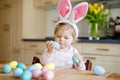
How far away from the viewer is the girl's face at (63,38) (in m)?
1.45

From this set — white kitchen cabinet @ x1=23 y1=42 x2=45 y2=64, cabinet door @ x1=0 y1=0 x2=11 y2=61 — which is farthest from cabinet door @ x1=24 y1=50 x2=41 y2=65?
cabinet door @ x1=0 y1=0 x2=11 y2=61

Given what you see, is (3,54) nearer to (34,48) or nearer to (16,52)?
(16,52)

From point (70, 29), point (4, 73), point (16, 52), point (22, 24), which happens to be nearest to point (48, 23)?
point (22, 24)

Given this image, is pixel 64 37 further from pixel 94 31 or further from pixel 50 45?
pixel 94 31

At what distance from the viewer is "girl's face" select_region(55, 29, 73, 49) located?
1451 mm

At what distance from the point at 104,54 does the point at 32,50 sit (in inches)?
50.0

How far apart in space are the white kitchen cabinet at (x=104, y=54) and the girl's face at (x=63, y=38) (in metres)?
1.19

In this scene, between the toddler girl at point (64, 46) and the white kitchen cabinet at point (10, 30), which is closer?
the toddler girl at point (64, 46)

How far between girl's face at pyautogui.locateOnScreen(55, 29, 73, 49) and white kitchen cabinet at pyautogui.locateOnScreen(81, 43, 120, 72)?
119 cm

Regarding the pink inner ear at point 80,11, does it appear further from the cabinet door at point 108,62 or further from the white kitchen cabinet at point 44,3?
the white kitchen cabinet at point 44,3

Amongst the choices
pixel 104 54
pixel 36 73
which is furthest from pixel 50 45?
pixel 104 54

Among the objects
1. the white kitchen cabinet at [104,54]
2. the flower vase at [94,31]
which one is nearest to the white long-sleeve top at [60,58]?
the white kitchen cabinet at [104,54]

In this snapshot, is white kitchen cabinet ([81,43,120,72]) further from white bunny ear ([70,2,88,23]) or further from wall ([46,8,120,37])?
white bunny ear ([70,2,88,23])

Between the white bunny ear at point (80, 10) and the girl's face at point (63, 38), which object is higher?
the white bunny ear at point (80, 10)
